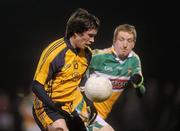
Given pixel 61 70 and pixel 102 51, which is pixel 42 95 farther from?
pixel 102 51

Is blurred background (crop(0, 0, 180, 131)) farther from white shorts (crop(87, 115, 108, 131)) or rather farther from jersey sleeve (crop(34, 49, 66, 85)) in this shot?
jersey sleeve (crop(34, 49, 66, 85))

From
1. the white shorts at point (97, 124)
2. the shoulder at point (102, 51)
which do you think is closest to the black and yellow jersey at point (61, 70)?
the white shorts at point (97, 124)

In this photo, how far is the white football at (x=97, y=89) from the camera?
3.01 meters

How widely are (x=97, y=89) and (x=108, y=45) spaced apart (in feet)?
3.27

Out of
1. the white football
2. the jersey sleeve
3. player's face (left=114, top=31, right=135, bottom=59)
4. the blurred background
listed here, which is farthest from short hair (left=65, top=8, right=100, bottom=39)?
the blurred background

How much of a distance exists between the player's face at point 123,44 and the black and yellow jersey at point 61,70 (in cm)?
63

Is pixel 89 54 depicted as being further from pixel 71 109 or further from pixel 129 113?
pixel 129 113

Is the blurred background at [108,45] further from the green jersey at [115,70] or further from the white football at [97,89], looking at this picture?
the white football at [97,89]

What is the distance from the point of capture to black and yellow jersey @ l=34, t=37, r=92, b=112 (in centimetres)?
278
